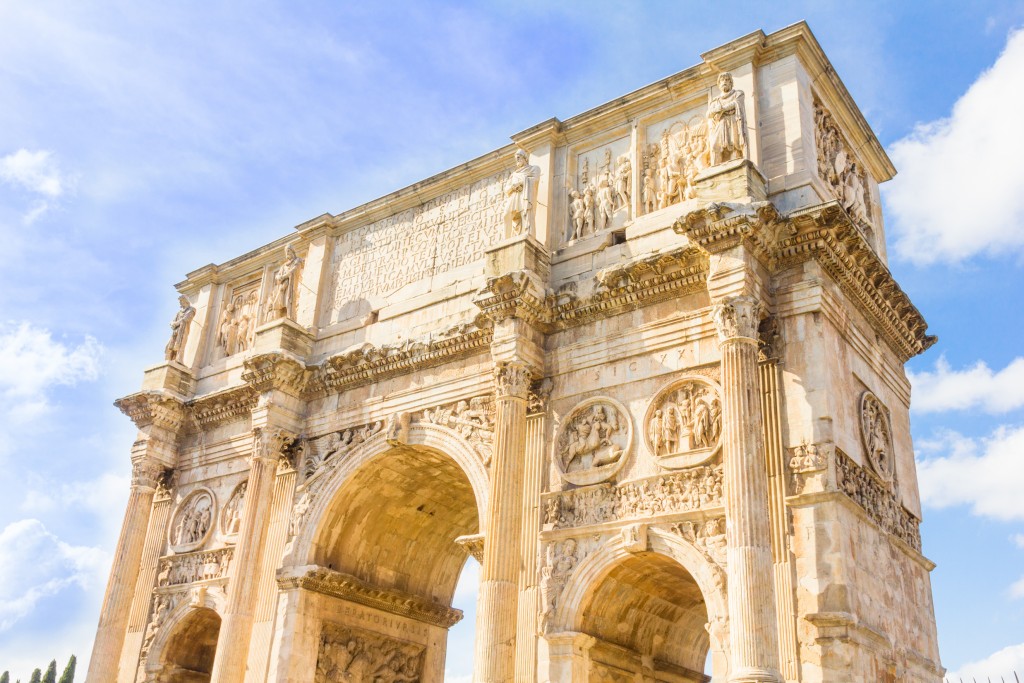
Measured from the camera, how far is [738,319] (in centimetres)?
1173

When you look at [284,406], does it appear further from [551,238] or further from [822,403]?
[822,403]

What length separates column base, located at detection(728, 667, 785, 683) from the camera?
9.88 metres

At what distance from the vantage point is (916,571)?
1332cm

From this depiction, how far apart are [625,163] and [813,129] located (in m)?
2.77

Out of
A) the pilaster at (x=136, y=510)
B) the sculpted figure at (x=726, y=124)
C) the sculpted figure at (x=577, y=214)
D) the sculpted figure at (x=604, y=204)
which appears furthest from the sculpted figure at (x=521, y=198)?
the pilaster at (x=136, y=510)

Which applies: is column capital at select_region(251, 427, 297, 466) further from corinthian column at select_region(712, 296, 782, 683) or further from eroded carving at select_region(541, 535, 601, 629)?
corinthian column at select_region(712, 296, 782, 683)

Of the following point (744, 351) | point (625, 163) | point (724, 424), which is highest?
point (625, 163)

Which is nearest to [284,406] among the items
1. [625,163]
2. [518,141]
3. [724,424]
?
[518,141]

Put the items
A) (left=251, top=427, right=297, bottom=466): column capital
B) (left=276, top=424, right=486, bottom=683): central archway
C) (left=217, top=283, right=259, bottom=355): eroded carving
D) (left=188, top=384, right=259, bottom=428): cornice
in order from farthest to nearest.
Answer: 1. (left=217, top=283, right=259, bottom=355): eroded carving
2. (left=188, top=384, right=259, bottom=428): cornice
3. (left=251, top=427, right=297, bottom=466): column capital
4. (left=276, top=424, right=486, bottom=683): central archway

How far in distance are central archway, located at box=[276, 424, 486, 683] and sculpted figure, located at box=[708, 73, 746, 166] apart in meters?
5.47

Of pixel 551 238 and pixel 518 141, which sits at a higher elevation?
pixel 518 141

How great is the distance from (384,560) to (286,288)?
16.8ft

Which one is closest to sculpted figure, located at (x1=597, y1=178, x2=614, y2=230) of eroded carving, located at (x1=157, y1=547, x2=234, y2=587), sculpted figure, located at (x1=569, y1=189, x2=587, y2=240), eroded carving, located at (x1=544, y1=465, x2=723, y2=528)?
sculpted figure, located at (x1=569, y1=189, x2=587, y2=240)

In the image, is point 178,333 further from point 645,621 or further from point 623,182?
point 645,621
